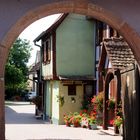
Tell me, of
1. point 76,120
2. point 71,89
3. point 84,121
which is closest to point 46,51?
point 71,89

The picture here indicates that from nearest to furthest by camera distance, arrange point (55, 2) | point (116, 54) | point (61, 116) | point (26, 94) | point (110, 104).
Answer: point (55, 2) < point (116, 54) < point (110, 104) < point (61, 116) < point (26, 94)

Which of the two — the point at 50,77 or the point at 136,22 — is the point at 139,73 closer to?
the point at 136,22

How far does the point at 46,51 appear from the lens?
2855cm

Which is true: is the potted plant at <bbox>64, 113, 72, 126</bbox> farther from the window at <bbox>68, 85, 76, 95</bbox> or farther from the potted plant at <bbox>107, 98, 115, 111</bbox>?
the potted plant at <bbox>107, 98, 115, 111</bbox>

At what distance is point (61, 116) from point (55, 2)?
621 inches

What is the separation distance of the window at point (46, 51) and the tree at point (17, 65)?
76.0 feet

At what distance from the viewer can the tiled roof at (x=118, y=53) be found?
16453 millimetres

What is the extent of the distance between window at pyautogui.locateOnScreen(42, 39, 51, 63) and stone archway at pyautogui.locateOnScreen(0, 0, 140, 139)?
17.1 meters

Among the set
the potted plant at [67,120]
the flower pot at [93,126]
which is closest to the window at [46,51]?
the potted plant at [67,120]

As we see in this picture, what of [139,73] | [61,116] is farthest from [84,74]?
[139,73]

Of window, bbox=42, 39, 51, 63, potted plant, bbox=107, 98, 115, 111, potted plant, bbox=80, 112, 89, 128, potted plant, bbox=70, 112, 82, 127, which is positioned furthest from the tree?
potted plant, bbox=107, 98, 115, 111

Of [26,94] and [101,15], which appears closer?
[101,15]

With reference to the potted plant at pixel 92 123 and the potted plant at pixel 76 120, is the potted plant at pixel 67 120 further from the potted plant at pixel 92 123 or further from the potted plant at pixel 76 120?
the potted plant at pixel 92 123

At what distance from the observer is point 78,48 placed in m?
25.6
